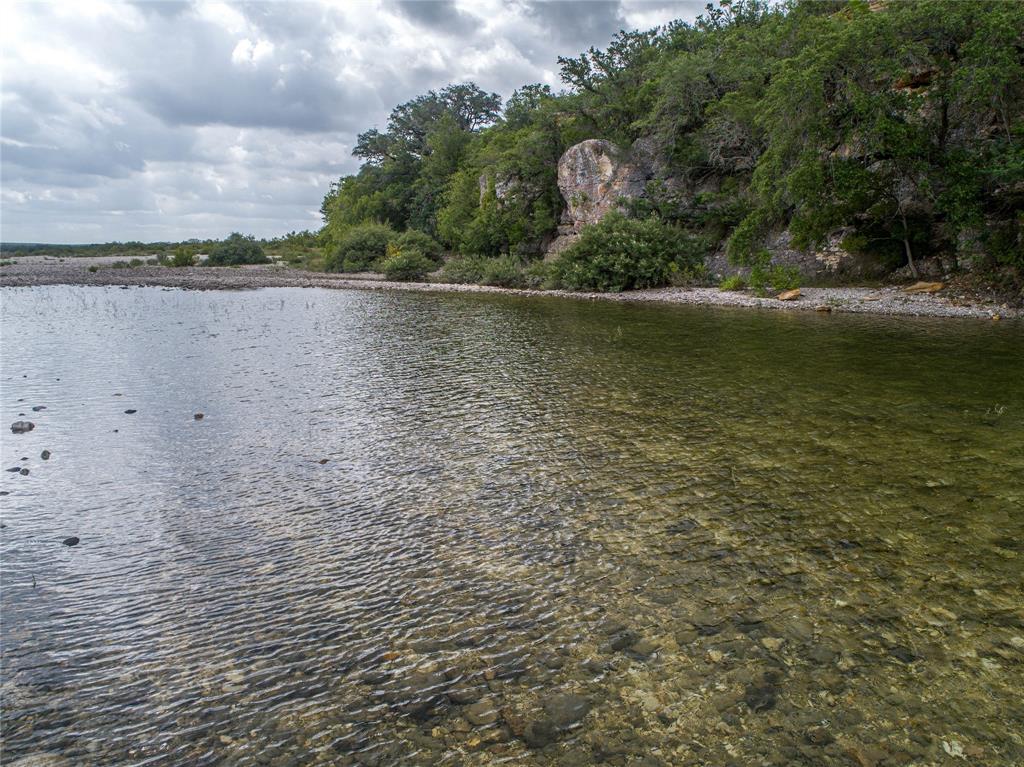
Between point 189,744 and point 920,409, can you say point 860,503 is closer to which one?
point 920,409

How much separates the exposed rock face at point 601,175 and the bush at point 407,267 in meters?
13.3

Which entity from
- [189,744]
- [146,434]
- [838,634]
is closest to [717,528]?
[838,634]

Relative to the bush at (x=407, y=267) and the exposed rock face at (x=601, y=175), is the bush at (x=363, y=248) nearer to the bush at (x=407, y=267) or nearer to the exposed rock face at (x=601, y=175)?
the bush at (x=407, y=267)

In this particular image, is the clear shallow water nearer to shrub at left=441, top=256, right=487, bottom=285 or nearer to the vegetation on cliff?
the vegetation on cliff

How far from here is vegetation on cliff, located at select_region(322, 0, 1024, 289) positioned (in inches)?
915

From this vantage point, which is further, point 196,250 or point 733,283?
point 196,250

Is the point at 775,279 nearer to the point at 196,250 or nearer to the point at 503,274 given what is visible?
the point at 503,274

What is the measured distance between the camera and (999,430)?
948cm

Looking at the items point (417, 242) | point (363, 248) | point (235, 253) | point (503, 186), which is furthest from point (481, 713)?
point (235, 253)

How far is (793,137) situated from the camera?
2670cm

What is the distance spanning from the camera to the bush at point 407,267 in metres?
49.8

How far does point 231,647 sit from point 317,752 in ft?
4.91

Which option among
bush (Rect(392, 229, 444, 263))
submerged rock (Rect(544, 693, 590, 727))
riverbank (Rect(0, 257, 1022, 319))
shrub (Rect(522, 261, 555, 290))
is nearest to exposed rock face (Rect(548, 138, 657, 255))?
shrub (Rect(522, 261, 555, 290))

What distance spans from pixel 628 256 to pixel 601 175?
Result: 503 inches
